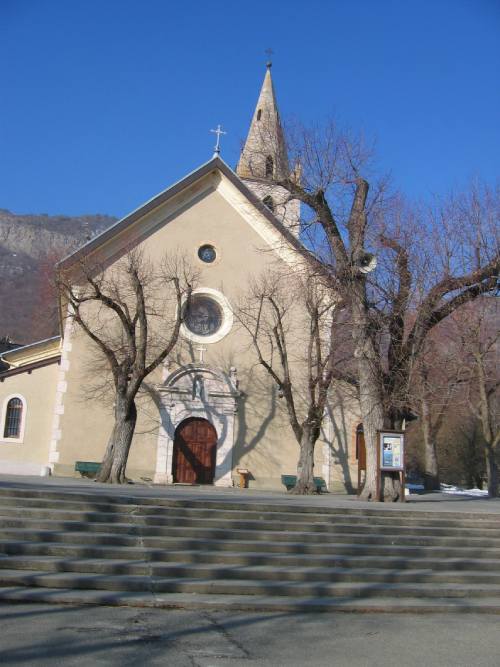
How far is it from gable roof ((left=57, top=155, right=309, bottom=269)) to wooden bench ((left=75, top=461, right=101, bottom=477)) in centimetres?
629

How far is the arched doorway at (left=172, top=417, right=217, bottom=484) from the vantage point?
73.0ft

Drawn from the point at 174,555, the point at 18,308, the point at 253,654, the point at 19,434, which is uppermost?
the point at 18,308

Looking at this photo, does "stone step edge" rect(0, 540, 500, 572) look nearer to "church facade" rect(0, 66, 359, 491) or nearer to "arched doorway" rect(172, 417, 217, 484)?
"church facade" rect(0, 66, 359, 491)

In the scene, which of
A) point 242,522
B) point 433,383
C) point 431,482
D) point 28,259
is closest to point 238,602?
point 242,522

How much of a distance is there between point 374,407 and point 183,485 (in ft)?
27.9

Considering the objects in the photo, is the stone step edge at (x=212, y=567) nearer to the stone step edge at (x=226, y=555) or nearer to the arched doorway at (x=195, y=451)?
the stone step edge at (x=226, y=555)

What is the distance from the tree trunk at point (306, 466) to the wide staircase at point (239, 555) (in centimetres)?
878

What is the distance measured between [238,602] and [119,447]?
1143 centimetres

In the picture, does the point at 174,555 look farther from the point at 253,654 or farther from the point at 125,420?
the point at 125,420

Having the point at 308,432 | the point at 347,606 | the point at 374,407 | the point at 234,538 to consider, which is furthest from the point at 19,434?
the point at 347,606

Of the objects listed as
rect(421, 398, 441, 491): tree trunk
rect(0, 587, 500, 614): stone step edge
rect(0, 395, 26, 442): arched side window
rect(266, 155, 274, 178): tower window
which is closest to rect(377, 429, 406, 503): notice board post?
rect(0, 587, 500, 614): stone step edge

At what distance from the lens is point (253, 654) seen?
579 cm

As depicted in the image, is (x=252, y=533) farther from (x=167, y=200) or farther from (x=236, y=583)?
(x=167, y=200)

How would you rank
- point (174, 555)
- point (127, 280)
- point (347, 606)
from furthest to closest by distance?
point (127, 280), point (174, 555), point (347, 606)
